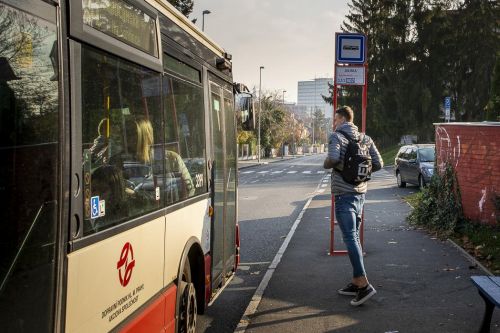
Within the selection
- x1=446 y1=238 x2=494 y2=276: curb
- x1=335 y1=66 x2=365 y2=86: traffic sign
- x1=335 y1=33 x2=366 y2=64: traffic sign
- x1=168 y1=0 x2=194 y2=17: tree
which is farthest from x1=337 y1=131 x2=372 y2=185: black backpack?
x1=168 y1=0 x2=194 y2=17: tree

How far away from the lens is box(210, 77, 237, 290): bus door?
5640 millimetres

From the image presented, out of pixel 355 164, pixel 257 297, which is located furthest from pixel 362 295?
pixel 355 164

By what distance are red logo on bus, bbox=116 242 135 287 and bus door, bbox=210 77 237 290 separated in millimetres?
2326

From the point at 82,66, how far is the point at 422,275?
5743 mm

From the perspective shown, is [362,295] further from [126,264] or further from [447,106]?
[447,106]

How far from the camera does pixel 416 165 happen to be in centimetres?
2064

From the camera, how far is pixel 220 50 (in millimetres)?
6492

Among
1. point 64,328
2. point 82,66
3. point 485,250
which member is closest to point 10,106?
point 82,66

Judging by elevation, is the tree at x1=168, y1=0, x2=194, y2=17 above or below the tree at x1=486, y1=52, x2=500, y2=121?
above

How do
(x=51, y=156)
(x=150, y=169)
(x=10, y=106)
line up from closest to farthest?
1. (x=10, y=106)
2. (x=51, y=156)
3. (x=150, y=169)

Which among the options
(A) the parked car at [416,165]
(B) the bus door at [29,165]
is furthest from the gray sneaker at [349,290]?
(A) the parked car at [416,165]

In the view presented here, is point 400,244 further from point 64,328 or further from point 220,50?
point 64,328

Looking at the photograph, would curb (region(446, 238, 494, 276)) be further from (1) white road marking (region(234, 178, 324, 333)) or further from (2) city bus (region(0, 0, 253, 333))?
(2) city bus (region(0, 0, 253, 333))

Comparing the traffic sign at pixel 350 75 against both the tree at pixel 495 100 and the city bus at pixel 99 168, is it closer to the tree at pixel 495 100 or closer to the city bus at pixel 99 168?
the city bus at pixel 99 168
